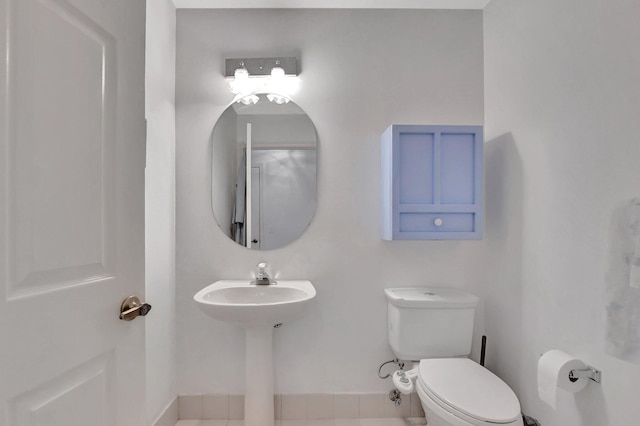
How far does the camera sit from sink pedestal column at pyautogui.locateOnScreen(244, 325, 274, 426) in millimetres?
1841

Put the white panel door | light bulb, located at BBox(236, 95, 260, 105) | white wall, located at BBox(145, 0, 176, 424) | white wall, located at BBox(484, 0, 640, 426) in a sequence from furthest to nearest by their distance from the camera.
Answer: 1. light bulb, located at BBox(236, 95, 260, 105)
2. white wall, located at BBox(145, 0, 176, 424)
3. white wall, located at BBox(484, 0, 640, 426)
4. the white panel door

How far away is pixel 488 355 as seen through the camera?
204 centimetres

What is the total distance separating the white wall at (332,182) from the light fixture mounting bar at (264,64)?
0.07 meters

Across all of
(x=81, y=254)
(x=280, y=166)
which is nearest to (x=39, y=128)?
(x=81, y=254)

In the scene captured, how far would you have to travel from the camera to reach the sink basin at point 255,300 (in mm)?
1638

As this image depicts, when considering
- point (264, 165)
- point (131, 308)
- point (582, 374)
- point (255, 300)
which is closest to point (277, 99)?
point (264, 165)

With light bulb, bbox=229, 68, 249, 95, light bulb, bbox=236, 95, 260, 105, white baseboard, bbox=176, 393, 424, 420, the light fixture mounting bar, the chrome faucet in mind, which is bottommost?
white baseboard, bbox=176, 393, 424, 420

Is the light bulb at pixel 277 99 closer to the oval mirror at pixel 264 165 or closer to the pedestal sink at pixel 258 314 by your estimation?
the oval mirror at pixel 264 165

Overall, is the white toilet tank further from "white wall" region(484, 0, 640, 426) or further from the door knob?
the door knob

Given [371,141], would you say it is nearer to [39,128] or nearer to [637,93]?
[637,93]

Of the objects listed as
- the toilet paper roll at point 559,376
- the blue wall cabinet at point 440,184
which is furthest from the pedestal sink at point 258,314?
the toilet paper roll at point 559,376

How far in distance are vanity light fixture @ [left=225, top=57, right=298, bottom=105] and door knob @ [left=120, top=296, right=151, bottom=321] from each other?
1.48m

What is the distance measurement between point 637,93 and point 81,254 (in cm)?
167

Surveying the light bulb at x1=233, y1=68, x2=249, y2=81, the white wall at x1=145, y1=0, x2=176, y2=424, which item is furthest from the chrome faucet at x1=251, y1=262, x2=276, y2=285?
the light bulb at x1=233, y1=68, x2=249, y2=81
